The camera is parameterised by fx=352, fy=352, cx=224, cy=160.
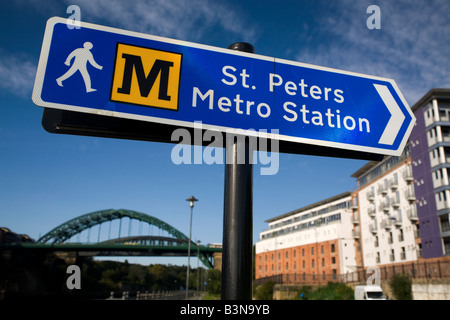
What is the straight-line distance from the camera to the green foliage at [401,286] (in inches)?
1444

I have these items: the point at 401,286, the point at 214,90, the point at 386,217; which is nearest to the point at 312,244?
the point at 386,217

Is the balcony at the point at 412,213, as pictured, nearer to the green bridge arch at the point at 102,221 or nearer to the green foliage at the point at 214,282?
the green foliage at the point at 214,282

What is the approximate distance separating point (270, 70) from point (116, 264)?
116038mm

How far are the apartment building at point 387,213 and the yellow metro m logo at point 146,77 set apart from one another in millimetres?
49087

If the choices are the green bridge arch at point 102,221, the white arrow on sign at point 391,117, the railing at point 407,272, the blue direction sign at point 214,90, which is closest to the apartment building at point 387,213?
the railing at point 407,272

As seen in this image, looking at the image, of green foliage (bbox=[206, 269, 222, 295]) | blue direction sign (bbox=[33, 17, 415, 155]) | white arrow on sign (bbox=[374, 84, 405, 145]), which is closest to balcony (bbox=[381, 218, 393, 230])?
green foliage (bbox=[206, 269, 222, 295])

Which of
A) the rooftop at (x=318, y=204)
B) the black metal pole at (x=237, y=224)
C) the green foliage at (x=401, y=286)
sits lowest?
the green foliage at (x=401, y=286)

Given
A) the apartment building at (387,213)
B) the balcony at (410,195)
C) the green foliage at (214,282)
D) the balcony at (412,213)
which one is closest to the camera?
the balcony at (412,213)

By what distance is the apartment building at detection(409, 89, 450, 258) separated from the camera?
42.9m

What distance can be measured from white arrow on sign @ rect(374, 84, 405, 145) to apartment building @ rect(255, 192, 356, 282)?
63.8m

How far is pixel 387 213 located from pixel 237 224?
61.4m

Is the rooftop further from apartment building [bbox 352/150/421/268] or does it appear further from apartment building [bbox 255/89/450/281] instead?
apartment building [bbox 352/150/421/268]

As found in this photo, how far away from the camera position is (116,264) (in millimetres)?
108375

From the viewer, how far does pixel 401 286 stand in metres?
37.6
